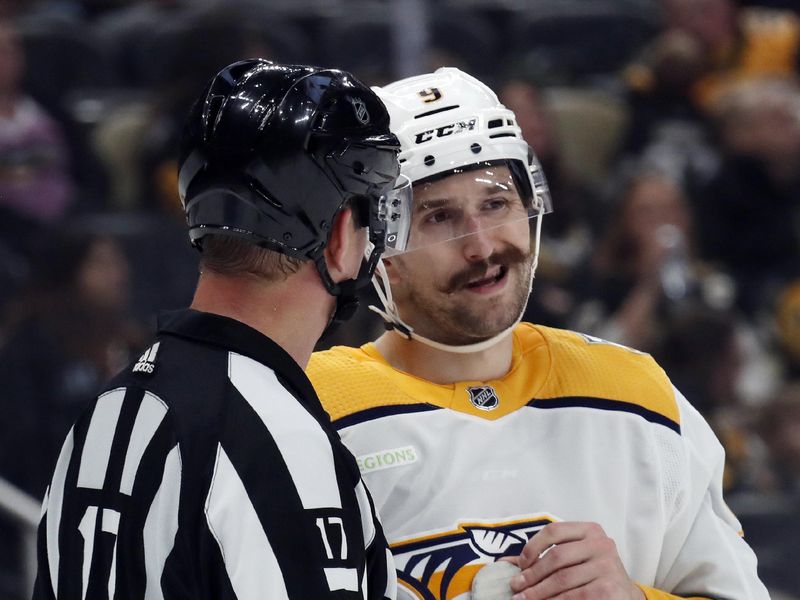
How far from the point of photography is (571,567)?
1461 millimetres

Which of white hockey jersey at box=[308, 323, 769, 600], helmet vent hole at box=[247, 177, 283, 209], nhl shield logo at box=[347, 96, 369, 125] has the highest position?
nhl shield logo at box=[347, 96, 369, 125]

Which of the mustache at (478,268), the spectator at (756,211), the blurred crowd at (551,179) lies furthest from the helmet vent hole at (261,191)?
the spectator at (756,211)

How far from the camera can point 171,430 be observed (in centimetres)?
118

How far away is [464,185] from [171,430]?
63 cm

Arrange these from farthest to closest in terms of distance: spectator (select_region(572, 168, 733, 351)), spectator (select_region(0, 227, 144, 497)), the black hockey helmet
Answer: spectator (select_region(572, 168, 733, 351))
spectator (select_region(0, 227, 144, 497))
the black hockey helmet

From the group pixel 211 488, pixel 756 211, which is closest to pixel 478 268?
pixel 211 488

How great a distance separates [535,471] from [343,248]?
0.44m

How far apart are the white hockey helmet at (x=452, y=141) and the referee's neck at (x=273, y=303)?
0.32 metres

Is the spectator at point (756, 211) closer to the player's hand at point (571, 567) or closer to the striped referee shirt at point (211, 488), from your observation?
the player's hand at point (571, 567)

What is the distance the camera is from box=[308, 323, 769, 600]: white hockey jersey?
1.54 metres

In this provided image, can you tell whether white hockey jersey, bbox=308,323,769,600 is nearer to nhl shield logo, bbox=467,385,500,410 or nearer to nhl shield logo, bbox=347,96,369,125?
nhl shield logo, bbox=467,385,500,410

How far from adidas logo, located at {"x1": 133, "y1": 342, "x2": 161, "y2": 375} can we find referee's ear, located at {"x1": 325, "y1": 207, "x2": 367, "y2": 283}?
0.65ft

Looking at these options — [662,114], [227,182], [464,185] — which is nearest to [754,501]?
[662,114]

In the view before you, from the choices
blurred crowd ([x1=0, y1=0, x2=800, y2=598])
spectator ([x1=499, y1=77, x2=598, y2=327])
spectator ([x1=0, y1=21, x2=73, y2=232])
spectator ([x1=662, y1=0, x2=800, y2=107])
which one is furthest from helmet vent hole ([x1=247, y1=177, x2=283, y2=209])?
spectator ([x1=662, y1=0, x2=800, y2=107])
